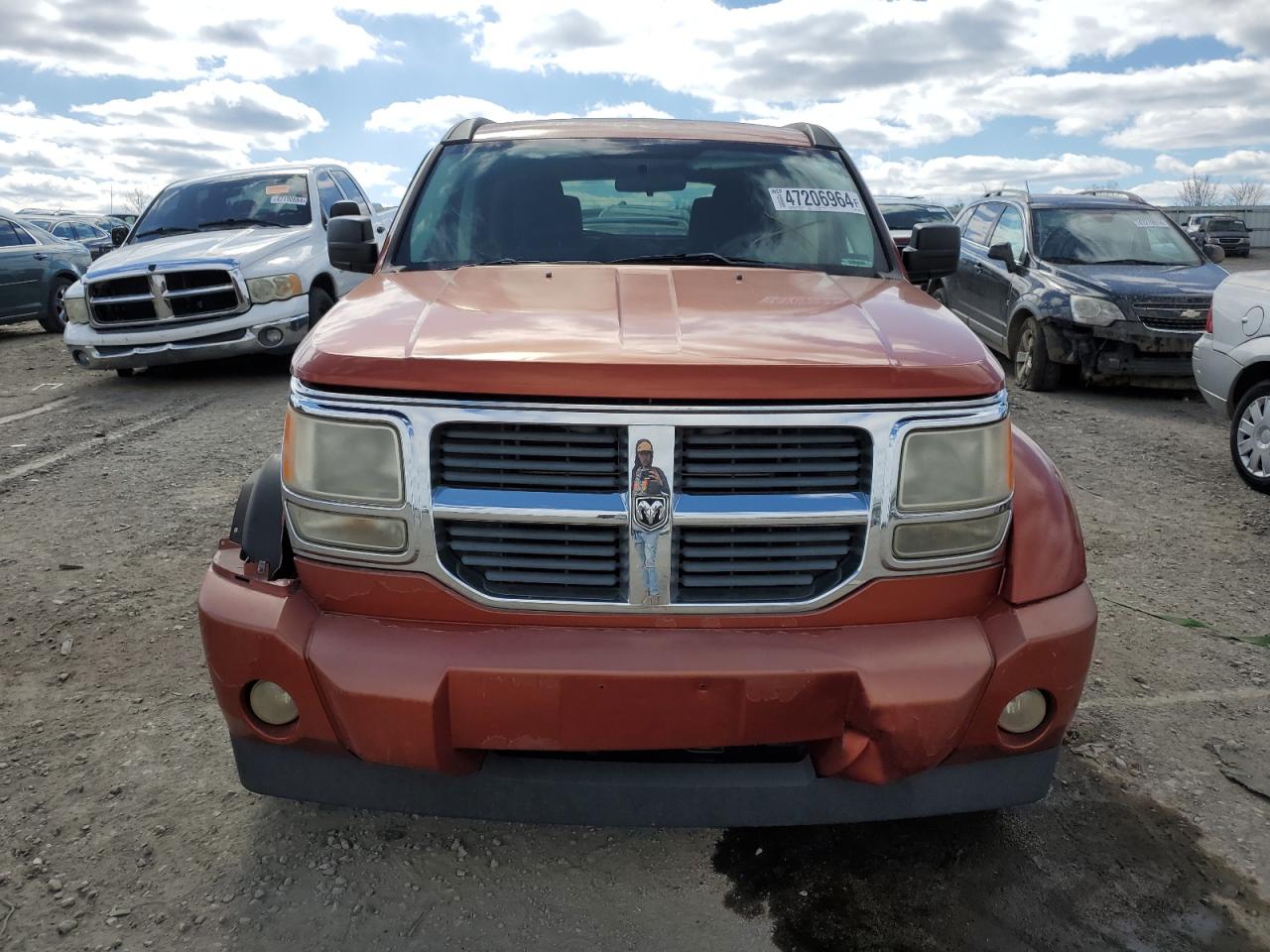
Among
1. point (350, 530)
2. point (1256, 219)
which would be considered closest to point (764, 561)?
point (350, 530)

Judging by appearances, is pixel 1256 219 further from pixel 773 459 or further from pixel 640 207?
pixel 773 459

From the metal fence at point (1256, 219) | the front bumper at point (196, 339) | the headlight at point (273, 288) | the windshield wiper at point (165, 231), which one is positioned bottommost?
the metal fence at point (1256, 219)

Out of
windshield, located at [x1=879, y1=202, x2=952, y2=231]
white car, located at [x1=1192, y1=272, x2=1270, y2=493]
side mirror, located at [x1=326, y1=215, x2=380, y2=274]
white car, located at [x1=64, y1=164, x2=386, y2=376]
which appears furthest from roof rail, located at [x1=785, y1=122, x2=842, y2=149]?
windshield, located at [x1=879, y1=202, x2=952, y2=231]

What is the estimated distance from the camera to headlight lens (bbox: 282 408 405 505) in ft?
6.71

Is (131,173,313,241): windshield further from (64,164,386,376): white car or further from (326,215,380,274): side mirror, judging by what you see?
(326,215,380,274): side mirror

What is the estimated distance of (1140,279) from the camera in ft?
27.7

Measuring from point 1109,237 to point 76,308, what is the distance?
9.48m

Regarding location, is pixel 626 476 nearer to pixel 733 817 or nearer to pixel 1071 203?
pixel 733 817

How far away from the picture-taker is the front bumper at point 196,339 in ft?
27.7

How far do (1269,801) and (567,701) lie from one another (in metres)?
2.13

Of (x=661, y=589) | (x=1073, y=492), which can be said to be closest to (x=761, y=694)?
(x=661, y=589)

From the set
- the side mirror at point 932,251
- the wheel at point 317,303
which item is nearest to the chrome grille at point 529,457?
the side mirror at point 932,251

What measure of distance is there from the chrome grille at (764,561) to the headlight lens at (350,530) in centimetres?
60

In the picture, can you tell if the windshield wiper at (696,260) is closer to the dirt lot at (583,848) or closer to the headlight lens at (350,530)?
the headlight lens at (350,530)
